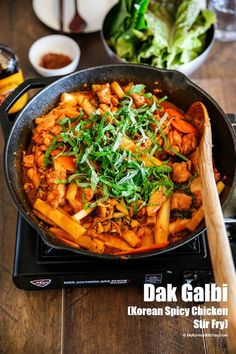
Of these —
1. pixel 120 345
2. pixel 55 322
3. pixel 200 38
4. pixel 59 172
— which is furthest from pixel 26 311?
pixel 200 38

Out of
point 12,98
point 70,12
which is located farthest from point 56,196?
point 70,12

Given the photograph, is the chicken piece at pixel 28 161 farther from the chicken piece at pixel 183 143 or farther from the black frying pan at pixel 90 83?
the chicken piece at pixel 183 143

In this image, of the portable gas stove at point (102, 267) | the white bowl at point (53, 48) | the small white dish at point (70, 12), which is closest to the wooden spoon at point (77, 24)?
the small white dish at point (70, 12)

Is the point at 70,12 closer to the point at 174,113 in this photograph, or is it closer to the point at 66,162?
the point at 174,113

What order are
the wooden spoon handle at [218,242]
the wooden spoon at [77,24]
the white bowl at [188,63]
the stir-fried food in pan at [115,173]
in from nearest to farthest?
1. the wooden spoon handle at [218,242]
2. the stir-fried food in pan at [115,173]
3. the white bowl at [188,63]
4. the wooden spoon at [77,24]

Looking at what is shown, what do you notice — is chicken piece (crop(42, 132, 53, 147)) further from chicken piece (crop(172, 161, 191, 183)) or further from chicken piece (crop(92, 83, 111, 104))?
chicken piece (crop(172, 161, 191, 183))

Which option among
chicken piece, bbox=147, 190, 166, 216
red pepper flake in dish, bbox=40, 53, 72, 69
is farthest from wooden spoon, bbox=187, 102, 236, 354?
red pepper flake in dish, bbox=40, 53, 72, 69

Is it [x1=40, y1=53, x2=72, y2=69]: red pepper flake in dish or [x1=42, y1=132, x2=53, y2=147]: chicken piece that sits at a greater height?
[x1=40, y1=53, x2=72, y2=69]: red pepper flake in dish
